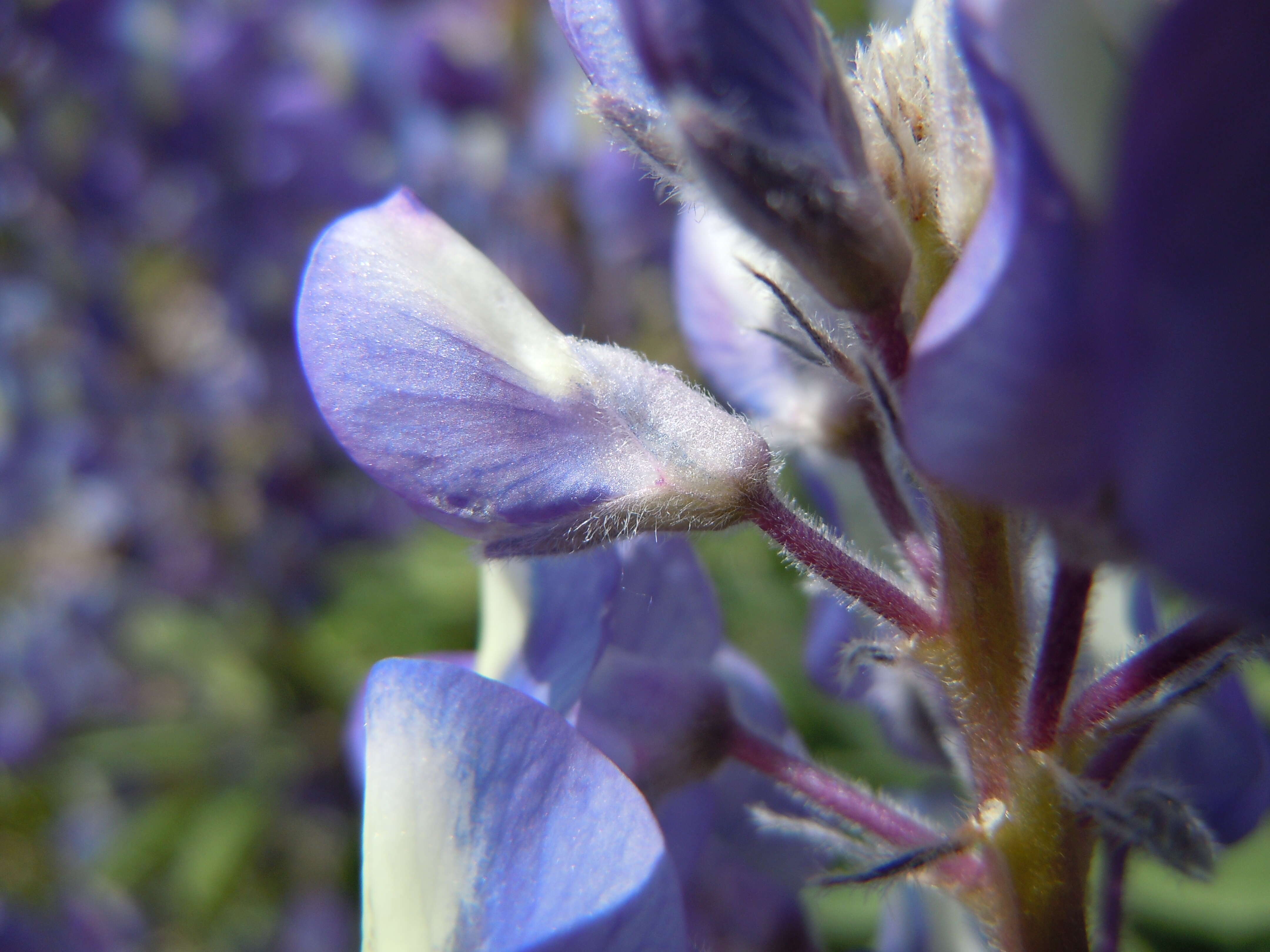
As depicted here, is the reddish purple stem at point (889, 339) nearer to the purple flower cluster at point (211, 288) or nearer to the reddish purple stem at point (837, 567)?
the reddish purple stem at point (837, 567)

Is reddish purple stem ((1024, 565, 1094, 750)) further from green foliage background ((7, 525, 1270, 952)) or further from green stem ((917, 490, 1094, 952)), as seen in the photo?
green foliage background ((7, 525, 1270, 952))

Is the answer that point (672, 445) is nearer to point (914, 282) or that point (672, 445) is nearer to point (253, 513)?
point (914, 282)

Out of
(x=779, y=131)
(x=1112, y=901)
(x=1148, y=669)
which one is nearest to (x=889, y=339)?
(x=779, y=131)

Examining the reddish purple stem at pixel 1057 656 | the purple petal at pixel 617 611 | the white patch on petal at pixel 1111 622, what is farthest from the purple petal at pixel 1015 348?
the white patch on petal at pixel 1111 622

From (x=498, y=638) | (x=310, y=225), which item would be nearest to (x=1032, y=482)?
(x=498, y=638)

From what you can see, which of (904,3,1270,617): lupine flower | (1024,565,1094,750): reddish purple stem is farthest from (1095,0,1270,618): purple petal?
(1024,565,1094,750): reddish purple stem

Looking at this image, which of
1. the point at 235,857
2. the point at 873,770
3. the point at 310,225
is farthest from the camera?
the point at 310,225

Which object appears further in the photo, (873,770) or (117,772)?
(117,772)
